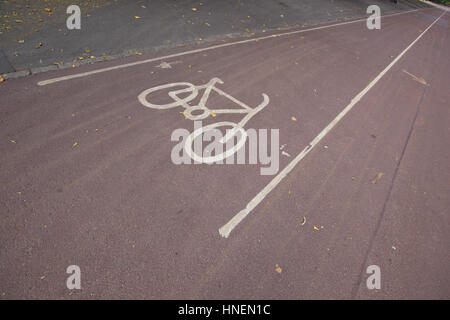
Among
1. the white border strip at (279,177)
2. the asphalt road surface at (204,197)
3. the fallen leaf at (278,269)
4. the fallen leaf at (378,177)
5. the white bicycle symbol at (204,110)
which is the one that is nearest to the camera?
the asphalt road surface at (204,197)

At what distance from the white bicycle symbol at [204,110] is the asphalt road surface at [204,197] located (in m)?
0.17

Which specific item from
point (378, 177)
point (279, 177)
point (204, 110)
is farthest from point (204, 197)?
point (378, 177)

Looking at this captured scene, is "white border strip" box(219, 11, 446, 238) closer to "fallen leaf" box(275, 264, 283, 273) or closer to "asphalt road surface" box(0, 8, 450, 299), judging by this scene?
"asphalt road surface" box(0, 8, 450, 299)

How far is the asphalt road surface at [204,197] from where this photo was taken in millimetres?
2840

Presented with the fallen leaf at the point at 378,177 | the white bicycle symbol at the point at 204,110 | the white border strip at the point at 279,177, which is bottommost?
the fallen leaf at the point at 378,177

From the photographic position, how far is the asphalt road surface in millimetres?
2840

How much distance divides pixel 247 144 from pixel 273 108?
59.7 inches

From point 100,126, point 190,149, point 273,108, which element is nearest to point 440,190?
point 273,108

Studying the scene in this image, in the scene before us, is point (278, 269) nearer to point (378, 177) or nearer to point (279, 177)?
point (279, 177)

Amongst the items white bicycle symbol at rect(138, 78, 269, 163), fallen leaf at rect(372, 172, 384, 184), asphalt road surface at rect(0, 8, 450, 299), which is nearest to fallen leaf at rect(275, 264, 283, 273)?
asphalt road surface at rect(0, 8, 450, 299)

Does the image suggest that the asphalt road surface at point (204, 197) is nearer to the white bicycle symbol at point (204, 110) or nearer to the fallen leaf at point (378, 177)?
the fallen leaf at point (378, 177)

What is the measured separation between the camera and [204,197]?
3.63 metres

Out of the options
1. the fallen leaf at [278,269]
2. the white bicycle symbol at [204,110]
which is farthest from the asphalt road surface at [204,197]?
the white bicycle symbol at [204,110]

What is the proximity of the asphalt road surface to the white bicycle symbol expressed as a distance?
17 centimetres
